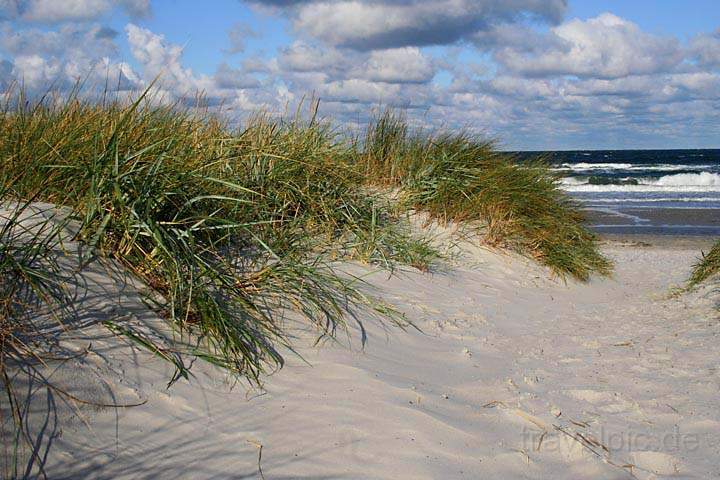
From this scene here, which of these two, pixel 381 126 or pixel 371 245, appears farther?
pixel 381 126

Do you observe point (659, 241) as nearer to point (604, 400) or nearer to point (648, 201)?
point (648, 201)

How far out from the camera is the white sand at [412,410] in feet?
8.07

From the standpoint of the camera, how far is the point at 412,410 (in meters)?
3.02

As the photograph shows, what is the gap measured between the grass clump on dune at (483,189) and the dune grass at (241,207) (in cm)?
2

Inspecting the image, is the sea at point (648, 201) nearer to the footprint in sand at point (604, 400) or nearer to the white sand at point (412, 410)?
the white sand at point (412, 410)

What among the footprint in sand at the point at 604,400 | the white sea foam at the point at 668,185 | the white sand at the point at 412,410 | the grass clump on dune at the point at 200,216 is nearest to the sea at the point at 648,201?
the white sea foam at the point at 668,185

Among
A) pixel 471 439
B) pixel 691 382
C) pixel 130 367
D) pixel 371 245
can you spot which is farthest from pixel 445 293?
pixel 130 367

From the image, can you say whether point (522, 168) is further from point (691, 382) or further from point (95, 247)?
point (95, 247)

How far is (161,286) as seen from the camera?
3459 mm

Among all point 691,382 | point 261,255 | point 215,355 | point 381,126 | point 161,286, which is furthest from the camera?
point 381,126

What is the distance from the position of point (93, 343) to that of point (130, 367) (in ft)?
0.62

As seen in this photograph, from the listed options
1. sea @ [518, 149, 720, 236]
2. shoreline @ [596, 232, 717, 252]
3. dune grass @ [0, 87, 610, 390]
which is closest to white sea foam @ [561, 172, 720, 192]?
sea @ [518, 149, 720, 236]

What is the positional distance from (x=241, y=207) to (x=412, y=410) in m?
2.12

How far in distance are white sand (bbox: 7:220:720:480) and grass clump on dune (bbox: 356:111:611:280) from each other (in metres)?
2.45
